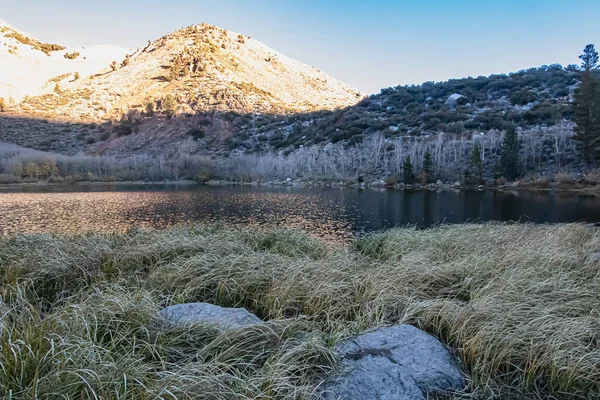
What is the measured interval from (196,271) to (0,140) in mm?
78516

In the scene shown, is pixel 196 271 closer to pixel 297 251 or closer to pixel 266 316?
pixel 266 316

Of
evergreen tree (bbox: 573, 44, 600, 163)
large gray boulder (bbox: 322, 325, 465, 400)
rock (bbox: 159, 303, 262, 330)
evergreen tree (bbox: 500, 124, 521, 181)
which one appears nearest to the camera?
large gray boulder (bbox: 322, 325, 465, 400)

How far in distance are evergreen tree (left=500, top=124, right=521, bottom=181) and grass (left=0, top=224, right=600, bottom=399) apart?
30773 mm

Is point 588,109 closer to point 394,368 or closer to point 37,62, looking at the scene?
point 394,368

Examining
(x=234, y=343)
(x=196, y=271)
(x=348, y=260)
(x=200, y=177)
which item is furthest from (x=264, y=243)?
(x=200, y=177)

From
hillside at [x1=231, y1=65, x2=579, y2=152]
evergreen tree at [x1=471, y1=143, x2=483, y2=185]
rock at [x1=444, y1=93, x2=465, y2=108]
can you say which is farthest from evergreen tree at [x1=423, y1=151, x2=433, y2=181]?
rock at [x1=444, y1=93, x2=465, y2=108]

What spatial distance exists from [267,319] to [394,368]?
1.91 m

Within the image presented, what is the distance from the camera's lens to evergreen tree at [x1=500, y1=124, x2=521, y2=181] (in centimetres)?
3341

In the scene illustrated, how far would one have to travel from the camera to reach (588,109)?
31.2m

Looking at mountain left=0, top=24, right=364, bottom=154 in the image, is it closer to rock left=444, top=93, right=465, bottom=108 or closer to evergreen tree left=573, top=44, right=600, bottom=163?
rock left=444, top=93, right=465, bottom=108

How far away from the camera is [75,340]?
8.36ft

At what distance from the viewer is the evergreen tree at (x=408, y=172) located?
38.2 metres

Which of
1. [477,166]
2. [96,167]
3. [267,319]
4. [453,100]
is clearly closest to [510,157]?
[477,166]

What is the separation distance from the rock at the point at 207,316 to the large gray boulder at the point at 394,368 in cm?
99
